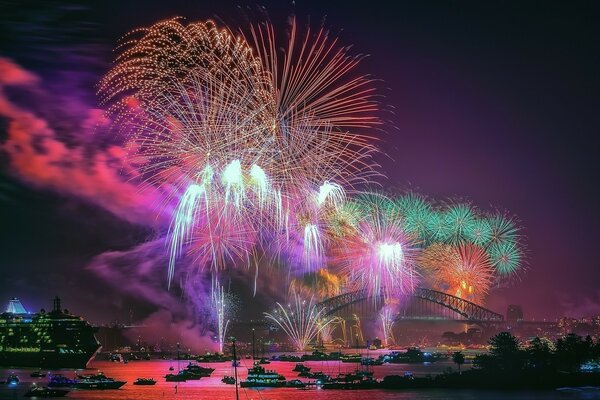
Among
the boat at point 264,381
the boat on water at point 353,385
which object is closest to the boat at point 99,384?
the boat at point 264,381

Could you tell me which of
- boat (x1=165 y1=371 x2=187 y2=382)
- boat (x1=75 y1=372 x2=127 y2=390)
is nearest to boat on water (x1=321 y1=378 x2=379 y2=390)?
boat (x1=165 y1=371 x2=187 y2=382)

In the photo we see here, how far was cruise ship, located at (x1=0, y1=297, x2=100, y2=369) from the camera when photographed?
131750 mm

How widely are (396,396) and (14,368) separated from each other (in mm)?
76056

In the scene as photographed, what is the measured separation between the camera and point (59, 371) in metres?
126

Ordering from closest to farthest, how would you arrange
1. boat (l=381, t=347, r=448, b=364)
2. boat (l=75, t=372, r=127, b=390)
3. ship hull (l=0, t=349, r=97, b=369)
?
boat (l=75, t=372, r=127, b=390) < ship hull (l=0, t=349, r=97, b=369) < boat (l=381, t=347, r=448, b=364)

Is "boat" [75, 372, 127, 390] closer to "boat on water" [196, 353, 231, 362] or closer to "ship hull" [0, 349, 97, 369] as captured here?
"ship hull" [0, 349, 97, 369]

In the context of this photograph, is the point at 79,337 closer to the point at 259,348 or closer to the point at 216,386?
the point at 216,386

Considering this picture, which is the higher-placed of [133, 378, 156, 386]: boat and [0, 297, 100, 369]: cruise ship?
[0, 297, 100, 369]: cruise ship

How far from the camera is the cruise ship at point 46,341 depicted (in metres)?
132

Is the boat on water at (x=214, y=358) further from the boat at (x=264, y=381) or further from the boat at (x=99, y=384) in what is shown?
the boat at (x=99, y=384)

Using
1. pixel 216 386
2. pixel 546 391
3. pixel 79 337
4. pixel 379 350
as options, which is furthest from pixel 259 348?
pixel 546 391

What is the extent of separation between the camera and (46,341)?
437 ft

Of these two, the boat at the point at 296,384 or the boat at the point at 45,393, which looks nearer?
the boat at the point at 45,393

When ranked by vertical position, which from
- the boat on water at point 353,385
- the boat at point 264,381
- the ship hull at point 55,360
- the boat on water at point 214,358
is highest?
the ship hull at point 55,360
